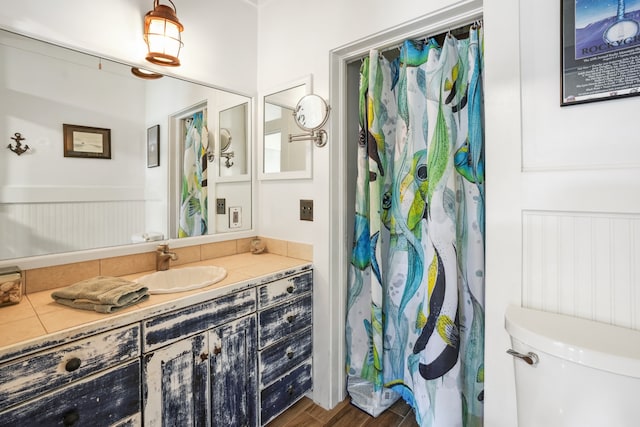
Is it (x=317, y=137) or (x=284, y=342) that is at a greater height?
(x=317, y=137)

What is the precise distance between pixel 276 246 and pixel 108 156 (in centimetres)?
100

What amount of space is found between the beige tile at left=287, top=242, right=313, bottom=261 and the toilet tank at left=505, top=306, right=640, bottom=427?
3.30ft

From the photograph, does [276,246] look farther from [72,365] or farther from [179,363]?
[72,365]

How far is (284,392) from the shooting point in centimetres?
151

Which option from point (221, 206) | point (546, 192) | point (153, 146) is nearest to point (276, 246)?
point (221, 206)

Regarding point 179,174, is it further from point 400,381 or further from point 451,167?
point 400,381

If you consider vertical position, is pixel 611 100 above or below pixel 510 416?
above

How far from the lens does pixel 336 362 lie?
1.65m

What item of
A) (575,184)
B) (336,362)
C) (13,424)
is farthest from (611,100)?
(13,424)

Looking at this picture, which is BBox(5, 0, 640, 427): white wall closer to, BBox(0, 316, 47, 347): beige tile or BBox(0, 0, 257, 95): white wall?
BBox(0, 0, 257, 95): white wall

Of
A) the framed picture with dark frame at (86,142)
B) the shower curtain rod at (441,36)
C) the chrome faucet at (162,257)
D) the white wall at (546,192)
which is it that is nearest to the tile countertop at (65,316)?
the chrome faucet at (162,257)

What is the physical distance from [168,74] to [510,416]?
2.14 meters

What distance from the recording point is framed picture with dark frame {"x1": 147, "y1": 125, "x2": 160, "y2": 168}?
4.95ft

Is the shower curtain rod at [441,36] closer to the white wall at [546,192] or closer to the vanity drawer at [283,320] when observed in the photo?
the white wall at [546,192]
